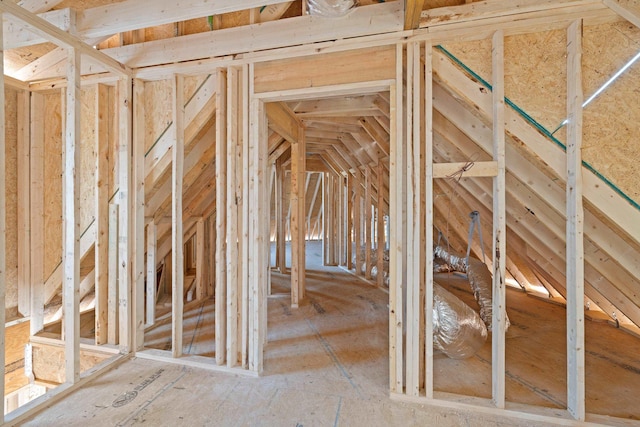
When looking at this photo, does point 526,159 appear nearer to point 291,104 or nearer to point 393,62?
point 393,62

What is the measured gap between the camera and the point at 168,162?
2.83 m

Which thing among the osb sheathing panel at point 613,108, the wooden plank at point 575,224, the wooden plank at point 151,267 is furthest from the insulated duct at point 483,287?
the wooden plank at point 151,267

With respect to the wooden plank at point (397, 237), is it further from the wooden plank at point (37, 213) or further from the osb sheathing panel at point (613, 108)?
the wooden plank at point (37, 213)

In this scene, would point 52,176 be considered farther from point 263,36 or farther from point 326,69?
point 326,69

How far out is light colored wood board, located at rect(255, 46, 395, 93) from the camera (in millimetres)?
2213

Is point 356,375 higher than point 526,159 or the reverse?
the reverse

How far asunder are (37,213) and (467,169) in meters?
4.46

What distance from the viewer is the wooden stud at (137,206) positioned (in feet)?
9.15

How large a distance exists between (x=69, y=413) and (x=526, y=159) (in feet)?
12.3

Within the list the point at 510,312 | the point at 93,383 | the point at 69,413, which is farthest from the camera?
the point at 510,312

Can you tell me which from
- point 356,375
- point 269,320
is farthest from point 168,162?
point 356,375

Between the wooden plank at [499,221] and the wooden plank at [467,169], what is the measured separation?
4 centimetres

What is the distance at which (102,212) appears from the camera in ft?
9.40

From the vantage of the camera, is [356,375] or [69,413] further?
[356,375]
